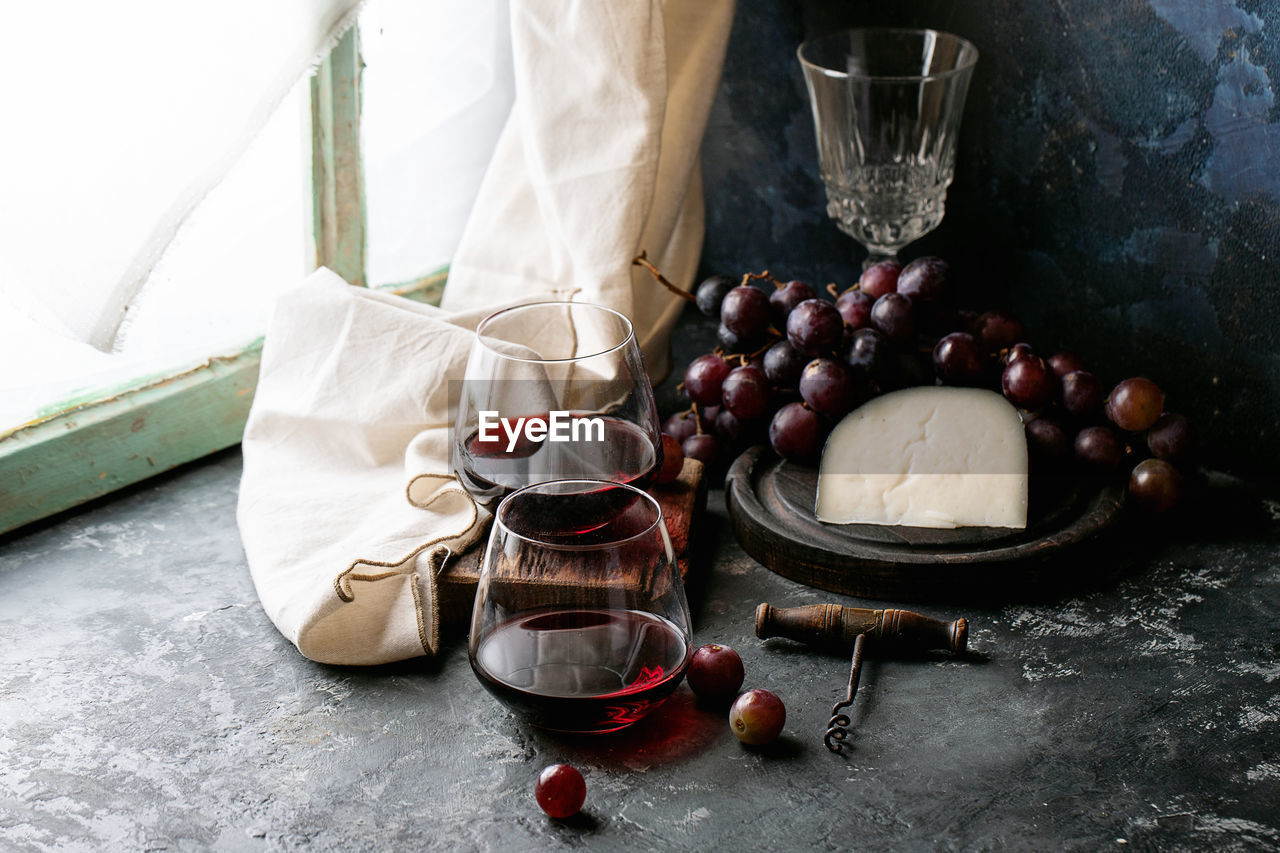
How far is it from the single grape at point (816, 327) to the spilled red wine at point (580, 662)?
0.43 m

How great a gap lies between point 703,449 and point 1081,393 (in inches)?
15.4

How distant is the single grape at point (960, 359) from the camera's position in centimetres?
116

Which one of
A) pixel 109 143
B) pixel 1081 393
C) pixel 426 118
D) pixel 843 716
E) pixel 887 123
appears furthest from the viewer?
pixel 426 118

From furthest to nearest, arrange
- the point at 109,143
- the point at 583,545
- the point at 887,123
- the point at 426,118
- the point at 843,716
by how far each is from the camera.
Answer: the point at 426,118 < the point at 887,123 < the point at 109,143 < the point at 843,716 < the point at 583,545

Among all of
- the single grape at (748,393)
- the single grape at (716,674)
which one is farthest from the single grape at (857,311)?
the single grape at (716,674)

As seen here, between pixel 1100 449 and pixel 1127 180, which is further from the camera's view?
pixel 1127 180

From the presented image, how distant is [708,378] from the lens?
1.24 metres

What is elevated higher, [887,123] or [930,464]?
[887,123]

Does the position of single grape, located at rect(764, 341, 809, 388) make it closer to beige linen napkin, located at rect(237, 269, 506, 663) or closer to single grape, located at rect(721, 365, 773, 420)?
single grape, located at rect(721, 365, 773, 420)

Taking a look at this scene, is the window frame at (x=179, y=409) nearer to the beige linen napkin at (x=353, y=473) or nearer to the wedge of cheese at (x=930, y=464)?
the beige linen napkin at (x=353, y=473)

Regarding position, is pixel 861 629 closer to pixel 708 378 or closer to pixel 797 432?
pixel 797 432

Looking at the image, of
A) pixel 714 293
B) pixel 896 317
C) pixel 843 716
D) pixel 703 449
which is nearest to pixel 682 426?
pixel 703 449

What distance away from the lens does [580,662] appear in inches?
31.8

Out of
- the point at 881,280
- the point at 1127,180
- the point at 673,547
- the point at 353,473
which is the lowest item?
the point at 353,473
